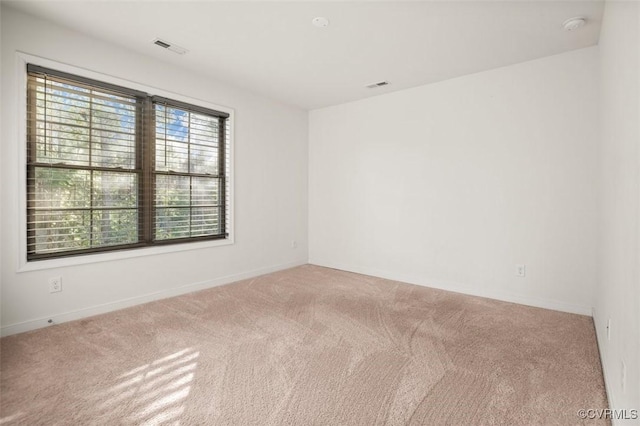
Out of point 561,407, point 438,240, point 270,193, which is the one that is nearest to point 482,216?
point 438,240

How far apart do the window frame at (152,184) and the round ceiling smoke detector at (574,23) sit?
11.4ft

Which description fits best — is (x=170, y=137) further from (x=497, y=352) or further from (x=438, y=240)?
(x=497, y=352)

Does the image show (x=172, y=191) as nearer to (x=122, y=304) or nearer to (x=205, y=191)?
(x=205, y=191)

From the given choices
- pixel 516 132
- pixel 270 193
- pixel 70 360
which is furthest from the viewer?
pixel 270 193

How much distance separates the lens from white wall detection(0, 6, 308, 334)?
2.56 m

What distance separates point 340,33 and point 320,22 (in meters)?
0.25

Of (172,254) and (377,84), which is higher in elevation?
(377,84)

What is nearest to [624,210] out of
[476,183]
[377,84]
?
[476,183]

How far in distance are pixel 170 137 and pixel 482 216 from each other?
3605 mm

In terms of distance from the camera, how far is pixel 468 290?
3805 millimetres

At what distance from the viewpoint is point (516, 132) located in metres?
3.44

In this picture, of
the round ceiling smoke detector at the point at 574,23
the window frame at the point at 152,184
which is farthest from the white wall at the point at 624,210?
the window frame at the point at 152,184

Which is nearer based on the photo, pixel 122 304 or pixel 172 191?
pixel 122 304

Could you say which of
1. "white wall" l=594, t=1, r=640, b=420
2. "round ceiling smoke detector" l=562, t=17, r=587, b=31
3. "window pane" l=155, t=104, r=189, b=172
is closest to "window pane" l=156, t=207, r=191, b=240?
"window pane" l=155, t=104, r=189, b=172
